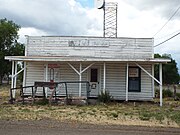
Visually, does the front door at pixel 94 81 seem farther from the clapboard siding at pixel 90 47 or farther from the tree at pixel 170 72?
the tree at pixel 170 72

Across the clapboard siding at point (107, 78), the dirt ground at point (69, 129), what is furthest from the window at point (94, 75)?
the dirt ground at point (69, 129)

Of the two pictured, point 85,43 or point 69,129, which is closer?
point 69,129

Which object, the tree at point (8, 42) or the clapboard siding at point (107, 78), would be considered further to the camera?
the tree at point (8, 42)

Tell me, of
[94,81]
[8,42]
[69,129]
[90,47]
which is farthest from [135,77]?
[8,42]

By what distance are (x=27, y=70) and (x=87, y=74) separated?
4.20m

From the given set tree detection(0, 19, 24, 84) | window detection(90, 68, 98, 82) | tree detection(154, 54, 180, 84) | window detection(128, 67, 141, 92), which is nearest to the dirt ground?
window detection(90, 68, 98, 82)

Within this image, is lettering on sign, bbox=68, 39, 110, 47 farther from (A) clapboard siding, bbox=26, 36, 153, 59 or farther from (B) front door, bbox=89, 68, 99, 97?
(B) front door, bbox=89, 68, 99, 97

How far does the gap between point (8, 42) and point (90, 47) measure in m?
36.1

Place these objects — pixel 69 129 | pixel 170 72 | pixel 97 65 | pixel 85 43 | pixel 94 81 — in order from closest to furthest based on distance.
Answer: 1. pixel 69 129
2. pixel 97 65
3. pixel 94 81
4. pixel 85 43
5. pixel 170 72

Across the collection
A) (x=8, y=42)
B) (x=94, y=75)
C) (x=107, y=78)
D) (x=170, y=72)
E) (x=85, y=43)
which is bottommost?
(x=107, y=78)

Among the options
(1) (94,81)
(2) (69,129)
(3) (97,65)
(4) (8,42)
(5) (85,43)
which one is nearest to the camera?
(2) (69,129)

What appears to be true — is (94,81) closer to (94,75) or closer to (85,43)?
(94,75)

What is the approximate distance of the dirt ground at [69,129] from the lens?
872cm

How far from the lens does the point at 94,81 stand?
20359mm
